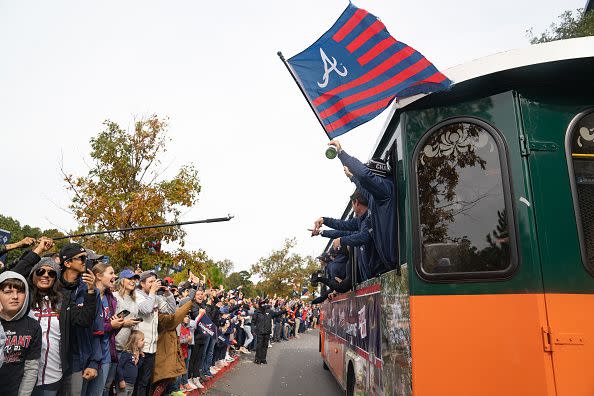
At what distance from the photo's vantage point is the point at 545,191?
294 centimetres

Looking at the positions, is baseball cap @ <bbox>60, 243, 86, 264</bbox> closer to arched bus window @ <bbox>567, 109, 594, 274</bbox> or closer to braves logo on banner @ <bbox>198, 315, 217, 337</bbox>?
arched bus window @ <bbox>567, 109, 594, 274</bbox>

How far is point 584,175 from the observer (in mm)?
2961

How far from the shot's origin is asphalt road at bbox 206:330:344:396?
32.1 ft

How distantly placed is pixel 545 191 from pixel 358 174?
4.82ft

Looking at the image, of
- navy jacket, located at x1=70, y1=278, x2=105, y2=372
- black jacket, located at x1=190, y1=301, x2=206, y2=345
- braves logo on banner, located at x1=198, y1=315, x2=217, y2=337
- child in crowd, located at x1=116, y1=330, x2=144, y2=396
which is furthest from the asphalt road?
navy jacket, located at x1=70, y1=278, x2=105, y2=372

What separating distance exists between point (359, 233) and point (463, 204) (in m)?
1.86

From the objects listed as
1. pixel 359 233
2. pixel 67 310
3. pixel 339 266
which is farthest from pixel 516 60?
pixel 339 266

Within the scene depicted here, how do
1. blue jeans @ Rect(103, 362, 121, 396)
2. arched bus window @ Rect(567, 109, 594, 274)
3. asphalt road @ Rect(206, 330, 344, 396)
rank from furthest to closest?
asphalt road @ Rect(206, 330, 344, 396), blue jeans @ Rect(103, 362, 121, 396), arched bus window @ Rect(567, 109, 594, 274)

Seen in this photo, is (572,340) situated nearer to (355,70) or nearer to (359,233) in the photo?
(359,233)

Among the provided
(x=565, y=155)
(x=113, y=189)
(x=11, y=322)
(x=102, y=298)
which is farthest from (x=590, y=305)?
(x=113, y=189)

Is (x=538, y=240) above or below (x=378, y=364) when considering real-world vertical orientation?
above

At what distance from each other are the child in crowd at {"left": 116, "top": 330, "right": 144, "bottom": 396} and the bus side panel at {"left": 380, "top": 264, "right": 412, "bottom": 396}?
3501 mm

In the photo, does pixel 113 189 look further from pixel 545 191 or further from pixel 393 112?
pixel 545 191

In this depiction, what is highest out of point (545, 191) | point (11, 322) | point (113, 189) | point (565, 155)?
point (113, 189)
